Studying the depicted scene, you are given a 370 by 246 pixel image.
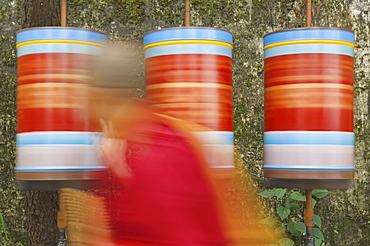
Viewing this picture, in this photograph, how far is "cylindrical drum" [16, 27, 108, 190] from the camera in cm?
150

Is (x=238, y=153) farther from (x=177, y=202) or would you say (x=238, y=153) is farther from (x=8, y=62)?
(x=177, y=202)

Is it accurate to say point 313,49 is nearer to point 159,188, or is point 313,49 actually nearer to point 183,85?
point 183,85

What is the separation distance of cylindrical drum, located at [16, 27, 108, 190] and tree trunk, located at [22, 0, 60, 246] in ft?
1.84

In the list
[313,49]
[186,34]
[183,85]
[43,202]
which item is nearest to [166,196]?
[183,85]

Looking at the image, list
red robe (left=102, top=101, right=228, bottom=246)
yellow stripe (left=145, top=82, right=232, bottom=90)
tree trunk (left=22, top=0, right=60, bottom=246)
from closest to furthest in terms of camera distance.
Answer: red robe (left=102, top=101, right=228, bottom=246), yellow stripe (left=145, top=82, right=232, bottom=90), tree trunk (left=22, top=0, right=60, bottom=246)

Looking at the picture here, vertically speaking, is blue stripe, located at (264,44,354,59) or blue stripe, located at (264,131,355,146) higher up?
blue stripe, located at (264,44,354,59)

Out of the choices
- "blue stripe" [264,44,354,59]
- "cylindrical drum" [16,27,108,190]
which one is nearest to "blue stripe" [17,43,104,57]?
"cylindrical drum" [16,27,108,190]

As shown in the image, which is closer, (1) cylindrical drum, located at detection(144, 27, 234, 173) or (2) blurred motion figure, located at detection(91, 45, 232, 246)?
(2) blurred motion figure, located at detection(91, 45, 232, 246)

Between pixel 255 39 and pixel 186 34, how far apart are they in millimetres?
780

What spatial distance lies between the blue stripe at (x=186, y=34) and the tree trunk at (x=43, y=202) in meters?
0.70

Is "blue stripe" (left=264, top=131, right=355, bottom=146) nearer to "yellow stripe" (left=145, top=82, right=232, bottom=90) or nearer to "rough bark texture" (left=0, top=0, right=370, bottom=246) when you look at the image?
"yellow stripe" (left=145, top=82, right=232, bottom=90)

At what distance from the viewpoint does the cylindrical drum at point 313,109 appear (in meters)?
1.57

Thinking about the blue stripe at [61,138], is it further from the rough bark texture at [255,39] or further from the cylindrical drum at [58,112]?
the rough bark texture at [255,39]

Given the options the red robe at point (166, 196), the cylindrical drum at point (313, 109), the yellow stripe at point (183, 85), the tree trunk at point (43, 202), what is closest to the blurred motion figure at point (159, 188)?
the red robe at point (166, 196)
